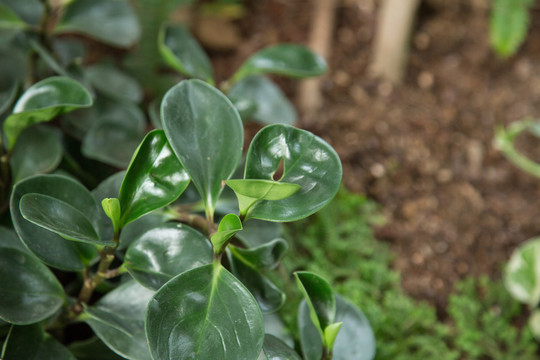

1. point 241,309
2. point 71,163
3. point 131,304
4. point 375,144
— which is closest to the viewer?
point 241,309

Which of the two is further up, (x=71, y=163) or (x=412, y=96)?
(x=71, y=163)

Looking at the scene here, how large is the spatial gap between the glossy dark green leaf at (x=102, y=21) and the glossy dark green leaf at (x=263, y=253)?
1.82 feet

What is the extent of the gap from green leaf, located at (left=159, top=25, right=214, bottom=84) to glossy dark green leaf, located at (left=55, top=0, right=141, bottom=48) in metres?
0.09

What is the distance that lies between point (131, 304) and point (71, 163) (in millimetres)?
328

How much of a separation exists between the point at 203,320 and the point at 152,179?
167 millimetres

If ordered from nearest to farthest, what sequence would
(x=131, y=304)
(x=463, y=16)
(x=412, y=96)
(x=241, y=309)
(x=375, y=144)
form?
(x=241, y=309), (x=131, y=304), (x=375, y=144), (x=412, y=96), (x=463, y=16)

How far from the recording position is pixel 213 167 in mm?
623

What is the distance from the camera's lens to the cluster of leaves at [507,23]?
175 centimetres

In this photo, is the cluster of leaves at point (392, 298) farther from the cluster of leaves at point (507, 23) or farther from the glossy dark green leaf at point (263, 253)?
the cluster of leaves at point (507, 23)

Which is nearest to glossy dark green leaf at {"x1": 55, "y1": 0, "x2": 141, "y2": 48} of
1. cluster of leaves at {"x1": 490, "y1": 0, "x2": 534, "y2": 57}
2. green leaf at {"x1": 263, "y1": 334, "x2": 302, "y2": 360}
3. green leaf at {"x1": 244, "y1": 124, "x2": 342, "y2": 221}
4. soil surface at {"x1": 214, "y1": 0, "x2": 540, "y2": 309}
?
green leaf at {"x1": 244, "y1": 124, "x2": 342, "y2": 221}

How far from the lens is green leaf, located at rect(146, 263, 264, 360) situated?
0.54 m

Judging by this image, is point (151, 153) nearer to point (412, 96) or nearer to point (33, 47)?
point (33, 47)

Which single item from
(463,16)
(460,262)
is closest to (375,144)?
(460,262)

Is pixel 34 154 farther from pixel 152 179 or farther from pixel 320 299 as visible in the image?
pixel 320 299
